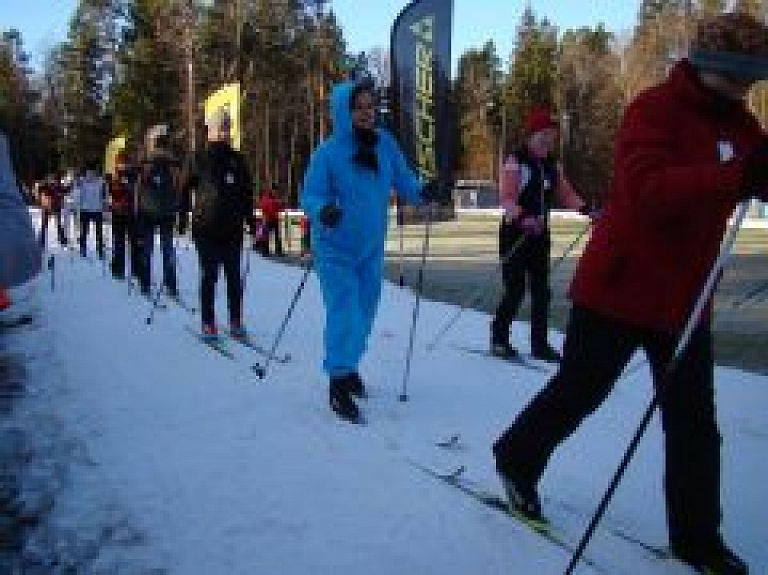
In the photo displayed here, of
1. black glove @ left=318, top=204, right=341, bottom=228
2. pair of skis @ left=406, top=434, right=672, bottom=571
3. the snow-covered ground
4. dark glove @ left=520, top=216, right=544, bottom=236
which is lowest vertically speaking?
the snow-covered ground

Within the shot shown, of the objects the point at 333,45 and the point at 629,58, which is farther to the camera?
the point at 629,58

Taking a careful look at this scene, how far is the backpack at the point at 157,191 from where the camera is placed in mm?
13086

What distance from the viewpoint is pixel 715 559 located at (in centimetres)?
368

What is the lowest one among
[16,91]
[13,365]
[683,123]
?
[13,365]

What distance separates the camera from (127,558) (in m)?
3.85

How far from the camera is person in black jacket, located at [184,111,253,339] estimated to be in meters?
9.12

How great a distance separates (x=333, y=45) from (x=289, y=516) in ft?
226

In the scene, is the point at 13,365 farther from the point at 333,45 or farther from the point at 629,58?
the point at 629,58

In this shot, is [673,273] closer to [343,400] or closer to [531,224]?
[343,400]

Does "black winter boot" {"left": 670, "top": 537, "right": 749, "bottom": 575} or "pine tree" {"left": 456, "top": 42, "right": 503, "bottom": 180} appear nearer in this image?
"black winter boot" {"left": 670, "top": 537, "right": 749, "bottom": 575}

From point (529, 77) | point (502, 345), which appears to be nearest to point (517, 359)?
point (502, 345)

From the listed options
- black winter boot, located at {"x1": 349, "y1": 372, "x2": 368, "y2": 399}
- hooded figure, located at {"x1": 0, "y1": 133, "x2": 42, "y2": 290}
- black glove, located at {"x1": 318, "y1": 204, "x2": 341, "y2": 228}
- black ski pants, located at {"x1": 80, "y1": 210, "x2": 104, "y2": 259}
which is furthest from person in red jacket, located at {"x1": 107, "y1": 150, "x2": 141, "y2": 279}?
hooded figure, located at {"x1": 0, "y1": 133, "x2": 42, "y2": 290}

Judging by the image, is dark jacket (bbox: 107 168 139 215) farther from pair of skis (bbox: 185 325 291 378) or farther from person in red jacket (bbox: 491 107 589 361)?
person in red jacket (bbox: 491 107 589 361)

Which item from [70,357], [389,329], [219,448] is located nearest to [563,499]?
[219,448]
